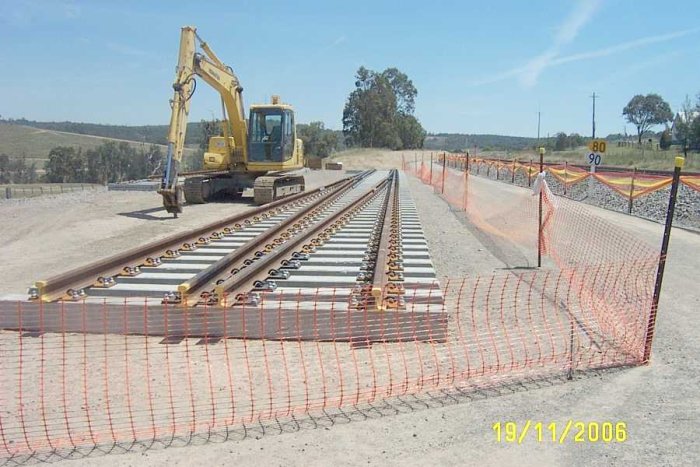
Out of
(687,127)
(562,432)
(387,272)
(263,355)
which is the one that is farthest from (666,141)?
(562,432)

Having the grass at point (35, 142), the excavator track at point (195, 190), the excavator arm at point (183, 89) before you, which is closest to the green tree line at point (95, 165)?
the grass at point (35, 142)

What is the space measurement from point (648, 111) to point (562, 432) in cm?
13843

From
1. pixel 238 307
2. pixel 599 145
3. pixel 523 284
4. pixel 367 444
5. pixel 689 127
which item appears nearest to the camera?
pixel 367 444

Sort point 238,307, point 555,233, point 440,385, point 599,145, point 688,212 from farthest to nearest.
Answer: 1. point 599,145
2. point 688,212
3. point 555,233
4. point 238,307
5. point 440,385

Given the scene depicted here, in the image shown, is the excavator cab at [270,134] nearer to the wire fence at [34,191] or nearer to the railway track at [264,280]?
the railway track at [264,280]

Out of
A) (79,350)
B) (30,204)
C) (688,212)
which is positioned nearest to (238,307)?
(79,350)

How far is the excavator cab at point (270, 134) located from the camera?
68.8ft

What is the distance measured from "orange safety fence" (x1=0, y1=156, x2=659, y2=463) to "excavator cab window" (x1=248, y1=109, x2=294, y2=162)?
14.7 m

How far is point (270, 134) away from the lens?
21250 millimetres

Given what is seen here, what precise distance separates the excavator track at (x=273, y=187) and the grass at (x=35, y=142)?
11423 cm

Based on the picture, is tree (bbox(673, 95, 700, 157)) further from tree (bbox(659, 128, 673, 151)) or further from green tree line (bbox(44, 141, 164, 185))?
green tree line (bbox(44, 141, 164, 185))

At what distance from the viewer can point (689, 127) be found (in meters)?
71.0

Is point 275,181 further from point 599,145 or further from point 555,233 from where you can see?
point 599,145

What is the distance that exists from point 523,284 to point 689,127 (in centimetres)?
7430
